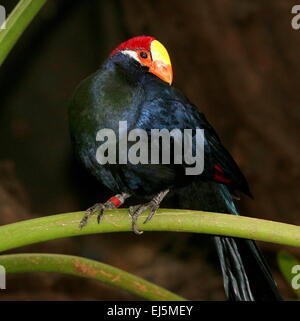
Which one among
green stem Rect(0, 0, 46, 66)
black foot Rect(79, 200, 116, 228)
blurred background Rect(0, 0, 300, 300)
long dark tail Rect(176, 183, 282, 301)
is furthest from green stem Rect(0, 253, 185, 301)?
blurred background Rect(0, 0, 300, 300)

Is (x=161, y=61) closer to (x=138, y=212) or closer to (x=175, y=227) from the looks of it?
(x=138, y=212)

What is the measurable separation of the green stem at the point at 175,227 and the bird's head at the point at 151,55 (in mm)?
495

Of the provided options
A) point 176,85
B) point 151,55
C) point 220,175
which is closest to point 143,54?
point 151,55

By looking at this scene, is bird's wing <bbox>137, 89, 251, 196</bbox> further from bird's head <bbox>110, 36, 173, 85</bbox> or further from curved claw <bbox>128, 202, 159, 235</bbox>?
curved claw <bbox>128, 202, 159, 235</bbox>

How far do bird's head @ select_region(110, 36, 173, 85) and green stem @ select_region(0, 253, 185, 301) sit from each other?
0.58 m

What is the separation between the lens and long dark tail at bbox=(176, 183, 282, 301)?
5.08ft

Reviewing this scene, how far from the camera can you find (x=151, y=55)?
1.58 meters

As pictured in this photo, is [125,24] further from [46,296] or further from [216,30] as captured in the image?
[46,296]

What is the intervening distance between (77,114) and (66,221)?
45 centimetres

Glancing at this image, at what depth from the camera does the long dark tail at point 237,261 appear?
60.9 inches

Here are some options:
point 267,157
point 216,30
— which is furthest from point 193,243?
point 216,30

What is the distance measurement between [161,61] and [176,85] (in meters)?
1.21

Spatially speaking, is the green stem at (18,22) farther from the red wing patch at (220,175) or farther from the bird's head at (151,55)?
the red wing patch at (220,175)

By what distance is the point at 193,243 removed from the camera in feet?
9.76
